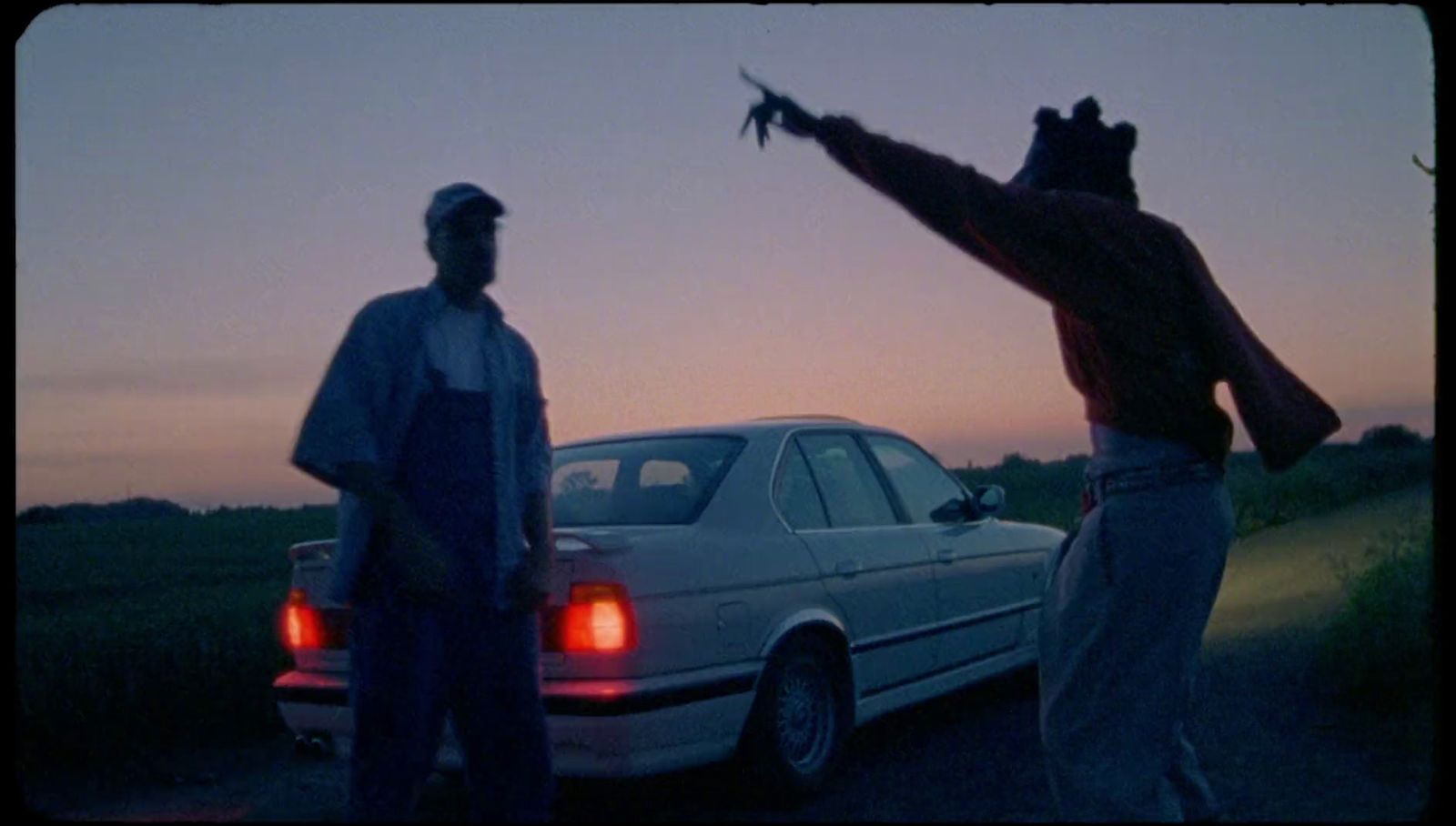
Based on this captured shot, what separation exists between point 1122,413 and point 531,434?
1.45m

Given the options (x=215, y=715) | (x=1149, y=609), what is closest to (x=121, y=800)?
(x=215, y=715)

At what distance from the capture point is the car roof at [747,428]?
21.4 feet

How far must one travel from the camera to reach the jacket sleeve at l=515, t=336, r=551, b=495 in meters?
3.65

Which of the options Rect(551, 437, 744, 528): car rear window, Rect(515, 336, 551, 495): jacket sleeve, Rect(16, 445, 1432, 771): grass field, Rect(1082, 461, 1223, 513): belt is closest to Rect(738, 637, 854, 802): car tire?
Rect(551, 437, 744, 528): car rear window

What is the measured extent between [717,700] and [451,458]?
2.26 m

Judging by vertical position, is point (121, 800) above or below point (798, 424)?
below

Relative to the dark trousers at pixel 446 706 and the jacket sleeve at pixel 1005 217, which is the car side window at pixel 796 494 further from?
the jacket sleeve at pixel 1005 217

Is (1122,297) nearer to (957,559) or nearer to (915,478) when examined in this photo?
(957,559)

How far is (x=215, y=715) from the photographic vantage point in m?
7.53

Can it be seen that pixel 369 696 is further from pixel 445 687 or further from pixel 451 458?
pixel 451 458

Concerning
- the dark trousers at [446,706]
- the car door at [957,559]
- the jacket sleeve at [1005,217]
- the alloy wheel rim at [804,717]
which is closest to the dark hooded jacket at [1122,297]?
the jacket sleeve at [1005,217]

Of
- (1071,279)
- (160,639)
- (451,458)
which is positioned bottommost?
(160,639)

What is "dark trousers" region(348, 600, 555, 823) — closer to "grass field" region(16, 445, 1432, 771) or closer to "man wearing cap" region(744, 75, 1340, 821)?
"man wearing cap" region(744, 75, 1340, 821)

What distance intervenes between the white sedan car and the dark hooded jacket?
235 cm
